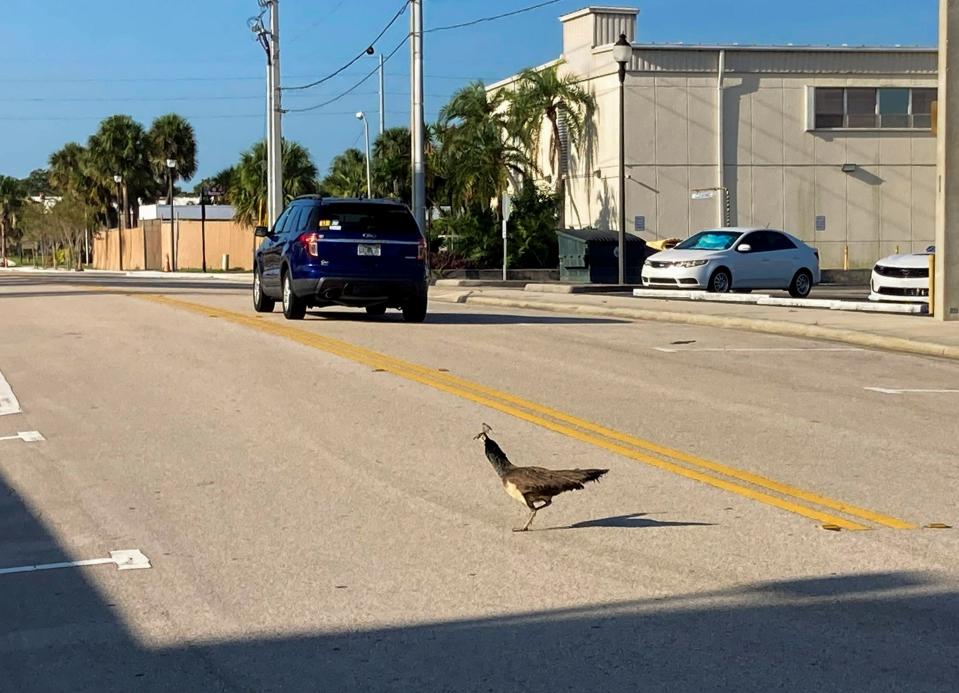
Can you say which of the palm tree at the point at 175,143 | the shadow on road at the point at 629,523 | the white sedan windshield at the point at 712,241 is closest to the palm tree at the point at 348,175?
the palm tree at the point at 175,143

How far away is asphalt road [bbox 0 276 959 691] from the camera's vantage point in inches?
210

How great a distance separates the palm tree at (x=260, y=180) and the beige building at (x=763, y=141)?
99.9 feet

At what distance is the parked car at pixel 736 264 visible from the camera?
29547mm

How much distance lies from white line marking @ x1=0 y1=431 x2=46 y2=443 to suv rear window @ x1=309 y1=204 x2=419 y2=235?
10.1 meters

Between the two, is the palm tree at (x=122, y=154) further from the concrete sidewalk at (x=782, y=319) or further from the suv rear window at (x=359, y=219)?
the suv rear window at (x=359, y=219)

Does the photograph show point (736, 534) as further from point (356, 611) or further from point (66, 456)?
point (66, 456)

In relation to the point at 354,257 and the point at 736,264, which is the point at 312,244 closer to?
the point at 354,257

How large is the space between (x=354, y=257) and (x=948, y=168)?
8.53 meters

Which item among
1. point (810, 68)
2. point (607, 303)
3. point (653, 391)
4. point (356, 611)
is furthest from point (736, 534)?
point (810, 68)

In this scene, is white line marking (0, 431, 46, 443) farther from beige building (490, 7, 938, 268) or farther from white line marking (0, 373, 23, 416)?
beige building (490, 7, 938, 268)

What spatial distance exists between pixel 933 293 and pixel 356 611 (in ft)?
56.3

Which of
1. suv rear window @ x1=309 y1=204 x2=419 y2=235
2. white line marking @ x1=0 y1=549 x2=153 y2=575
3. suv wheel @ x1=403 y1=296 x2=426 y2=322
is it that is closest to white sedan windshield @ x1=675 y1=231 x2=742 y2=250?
suv wheel @ x1=403 y1=296 x2=426 y2=322

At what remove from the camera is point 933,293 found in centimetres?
2144

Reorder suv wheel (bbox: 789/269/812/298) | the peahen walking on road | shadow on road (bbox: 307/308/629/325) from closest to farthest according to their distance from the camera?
1. the peahen walking on road
2. shadow on road (bbox: 307/308/629/325)
3. suv wheel (bbox: 789/269/812/298)
